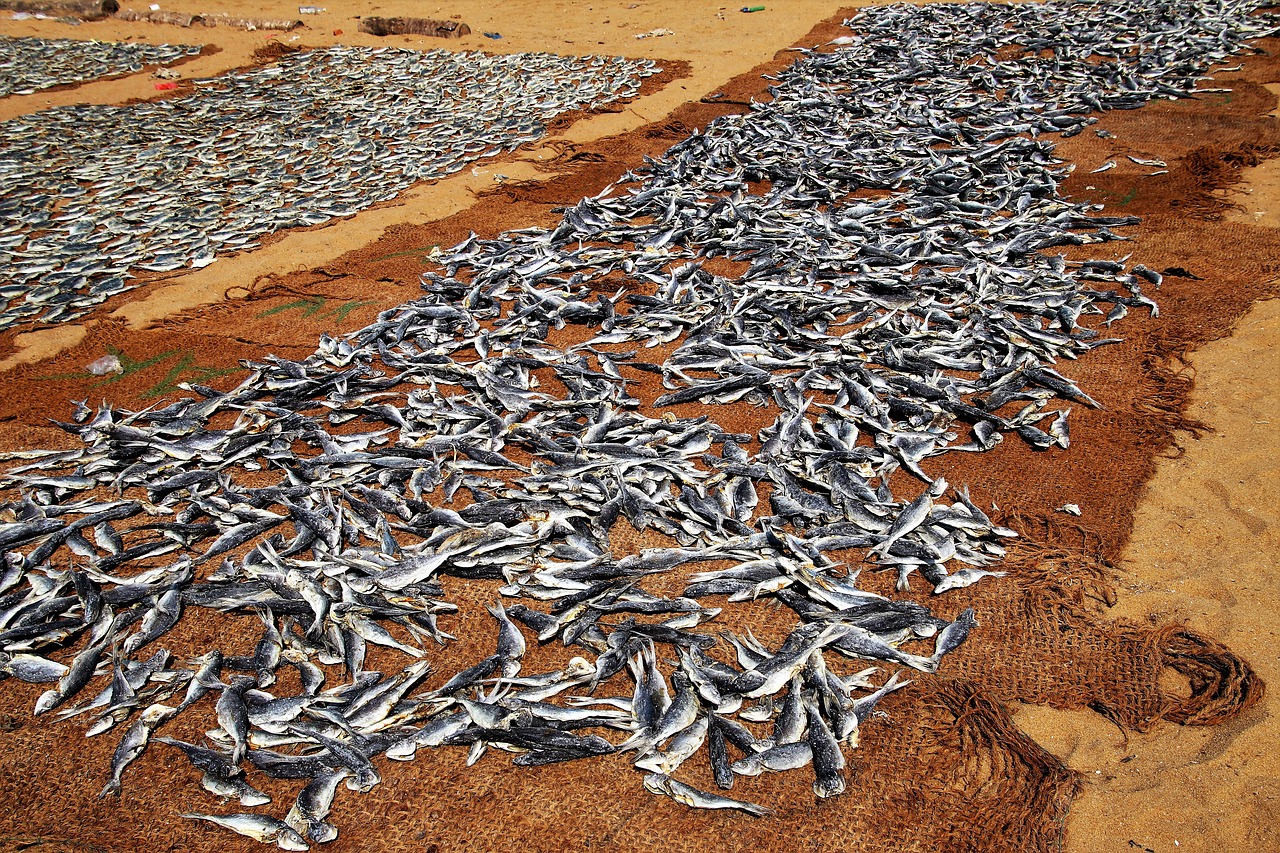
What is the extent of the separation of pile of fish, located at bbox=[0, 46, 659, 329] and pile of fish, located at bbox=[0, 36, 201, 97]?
5.42 feet

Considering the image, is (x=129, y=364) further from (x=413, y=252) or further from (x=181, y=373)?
(x=413, y=252)

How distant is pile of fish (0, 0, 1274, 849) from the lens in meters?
2.34

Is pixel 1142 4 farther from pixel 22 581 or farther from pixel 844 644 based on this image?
pixel 22 581

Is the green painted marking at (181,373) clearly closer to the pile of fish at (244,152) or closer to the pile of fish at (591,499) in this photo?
the pile of fish at (591,499)

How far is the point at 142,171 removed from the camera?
725 centimetres

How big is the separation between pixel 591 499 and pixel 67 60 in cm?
1289

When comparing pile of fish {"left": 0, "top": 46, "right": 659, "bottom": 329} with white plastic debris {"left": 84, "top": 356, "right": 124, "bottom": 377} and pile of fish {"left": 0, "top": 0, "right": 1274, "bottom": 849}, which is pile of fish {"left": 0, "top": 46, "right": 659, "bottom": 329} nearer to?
white plastic debris {"left": 84, "top": 356, "right": 124, "bottom": 377}

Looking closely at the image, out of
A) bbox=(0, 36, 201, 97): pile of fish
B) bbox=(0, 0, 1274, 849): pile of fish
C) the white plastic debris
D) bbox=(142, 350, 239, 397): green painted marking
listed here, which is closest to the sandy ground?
bbox=(0, 0, 1274, 849): pile of fish

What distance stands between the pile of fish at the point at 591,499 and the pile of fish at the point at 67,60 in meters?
8.87

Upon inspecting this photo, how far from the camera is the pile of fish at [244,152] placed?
18.9 ft

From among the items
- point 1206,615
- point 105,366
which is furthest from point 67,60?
point 1206,615

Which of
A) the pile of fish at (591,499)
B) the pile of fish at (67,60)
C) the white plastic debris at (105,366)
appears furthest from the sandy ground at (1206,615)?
the pile of fish at (67,60)

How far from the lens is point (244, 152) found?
773cm

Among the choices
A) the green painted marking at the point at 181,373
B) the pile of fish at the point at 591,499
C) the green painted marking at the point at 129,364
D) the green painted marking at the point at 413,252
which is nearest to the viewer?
the pile of fish at the point at 591,499
